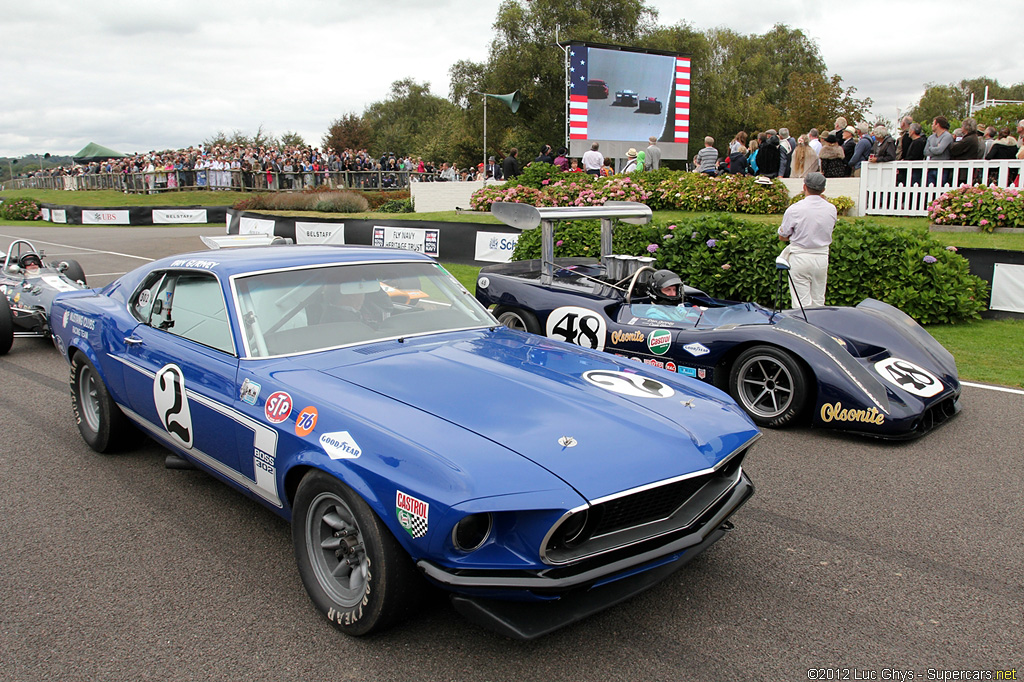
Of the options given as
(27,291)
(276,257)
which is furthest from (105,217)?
(276,257)

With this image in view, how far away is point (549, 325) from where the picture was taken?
6832 mm

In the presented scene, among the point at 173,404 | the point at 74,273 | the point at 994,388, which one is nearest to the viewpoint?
the point at 173,404

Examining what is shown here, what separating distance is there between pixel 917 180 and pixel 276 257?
14.0 metres

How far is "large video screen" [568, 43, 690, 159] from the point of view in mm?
23484

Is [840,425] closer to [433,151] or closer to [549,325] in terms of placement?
[549,325]

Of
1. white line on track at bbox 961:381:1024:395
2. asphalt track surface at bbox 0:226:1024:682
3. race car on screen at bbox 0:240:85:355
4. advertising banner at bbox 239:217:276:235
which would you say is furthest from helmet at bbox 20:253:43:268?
white line on track at bbox 961:381:1024:395

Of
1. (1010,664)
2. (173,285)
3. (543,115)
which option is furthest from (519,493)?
(543,115)

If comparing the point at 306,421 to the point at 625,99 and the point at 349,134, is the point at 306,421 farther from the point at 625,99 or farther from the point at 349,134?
the point at 349,134

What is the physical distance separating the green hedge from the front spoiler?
7148 millimetres

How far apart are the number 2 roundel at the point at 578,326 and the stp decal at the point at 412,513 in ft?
12.7

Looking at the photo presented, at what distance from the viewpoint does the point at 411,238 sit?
15531mm

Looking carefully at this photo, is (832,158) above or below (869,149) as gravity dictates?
below

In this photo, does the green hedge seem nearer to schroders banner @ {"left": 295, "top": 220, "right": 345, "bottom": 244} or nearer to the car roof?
the car roof

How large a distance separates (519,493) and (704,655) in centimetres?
97
